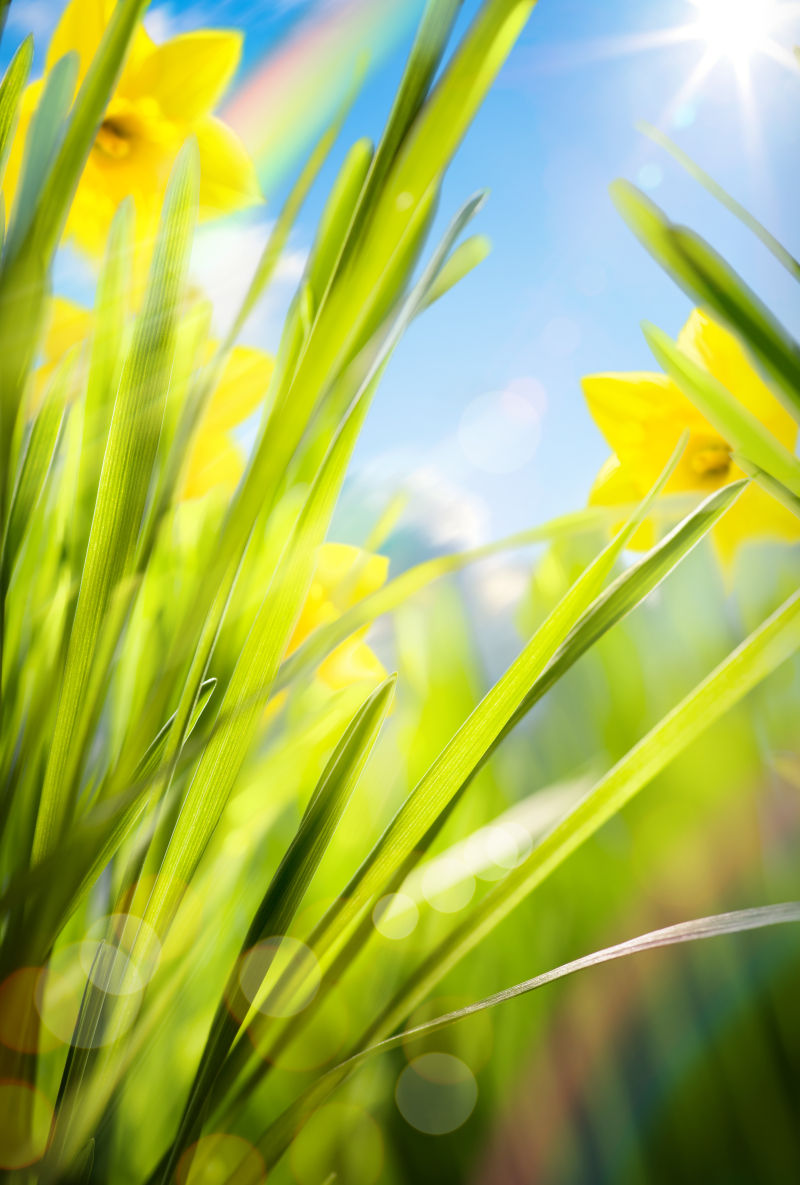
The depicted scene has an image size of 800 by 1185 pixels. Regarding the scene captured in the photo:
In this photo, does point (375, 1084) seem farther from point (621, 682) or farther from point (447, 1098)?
point (621, 682)

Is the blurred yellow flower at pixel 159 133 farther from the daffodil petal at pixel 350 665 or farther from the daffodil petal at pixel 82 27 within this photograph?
the daffodil petal at pixel 350 665

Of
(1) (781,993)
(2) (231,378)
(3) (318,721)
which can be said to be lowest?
(1) (781,993)

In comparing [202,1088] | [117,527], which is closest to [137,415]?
[117,527]

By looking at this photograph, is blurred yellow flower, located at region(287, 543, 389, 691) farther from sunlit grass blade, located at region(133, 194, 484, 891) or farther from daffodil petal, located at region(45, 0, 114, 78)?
daffodil petal, located at region(45, 0, 114, 78)

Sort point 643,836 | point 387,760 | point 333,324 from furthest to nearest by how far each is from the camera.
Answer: point 387,760 → point 643,836 → point 333,324

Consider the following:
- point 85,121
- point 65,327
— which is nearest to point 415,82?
point 85,121

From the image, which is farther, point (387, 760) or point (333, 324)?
point (387, 760)
